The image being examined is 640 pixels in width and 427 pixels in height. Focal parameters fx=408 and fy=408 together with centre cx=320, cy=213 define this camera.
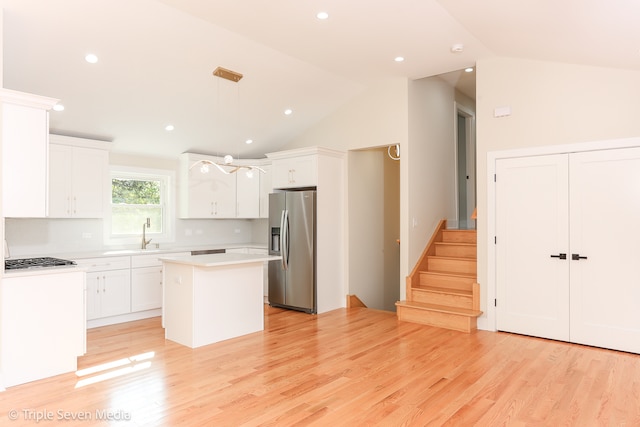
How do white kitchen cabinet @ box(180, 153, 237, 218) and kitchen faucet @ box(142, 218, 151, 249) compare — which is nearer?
kitchen faucet @ box(142, 218, 151, 249)

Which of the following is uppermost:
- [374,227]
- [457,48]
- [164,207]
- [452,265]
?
[457,48]

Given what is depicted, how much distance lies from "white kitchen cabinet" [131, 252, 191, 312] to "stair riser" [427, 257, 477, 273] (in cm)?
369

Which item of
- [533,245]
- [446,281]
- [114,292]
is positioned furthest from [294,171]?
[533,245]

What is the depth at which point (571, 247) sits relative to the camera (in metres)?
4.27

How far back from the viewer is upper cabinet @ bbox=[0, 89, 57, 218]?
3189mm

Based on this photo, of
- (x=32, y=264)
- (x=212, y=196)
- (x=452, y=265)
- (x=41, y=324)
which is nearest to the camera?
(x=41, y=324)

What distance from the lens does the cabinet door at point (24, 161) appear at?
126 inches

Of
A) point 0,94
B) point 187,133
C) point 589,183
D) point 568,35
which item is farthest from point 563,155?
point 0,94

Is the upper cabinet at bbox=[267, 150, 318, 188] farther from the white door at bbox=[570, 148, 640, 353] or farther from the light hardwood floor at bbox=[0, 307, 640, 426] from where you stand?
the white door at bbox=[570, 148, 640, 353]

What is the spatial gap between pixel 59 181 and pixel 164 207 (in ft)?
5.31

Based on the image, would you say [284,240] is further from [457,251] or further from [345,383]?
[345,383]

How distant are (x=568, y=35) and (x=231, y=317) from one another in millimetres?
4158

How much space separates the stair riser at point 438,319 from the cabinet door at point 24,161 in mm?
4057

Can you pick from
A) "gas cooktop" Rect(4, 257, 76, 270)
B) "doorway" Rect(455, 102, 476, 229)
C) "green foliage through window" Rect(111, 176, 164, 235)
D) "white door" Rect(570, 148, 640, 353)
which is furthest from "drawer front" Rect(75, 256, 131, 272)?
"doorway" Rect(455, 102, 476, 229)
